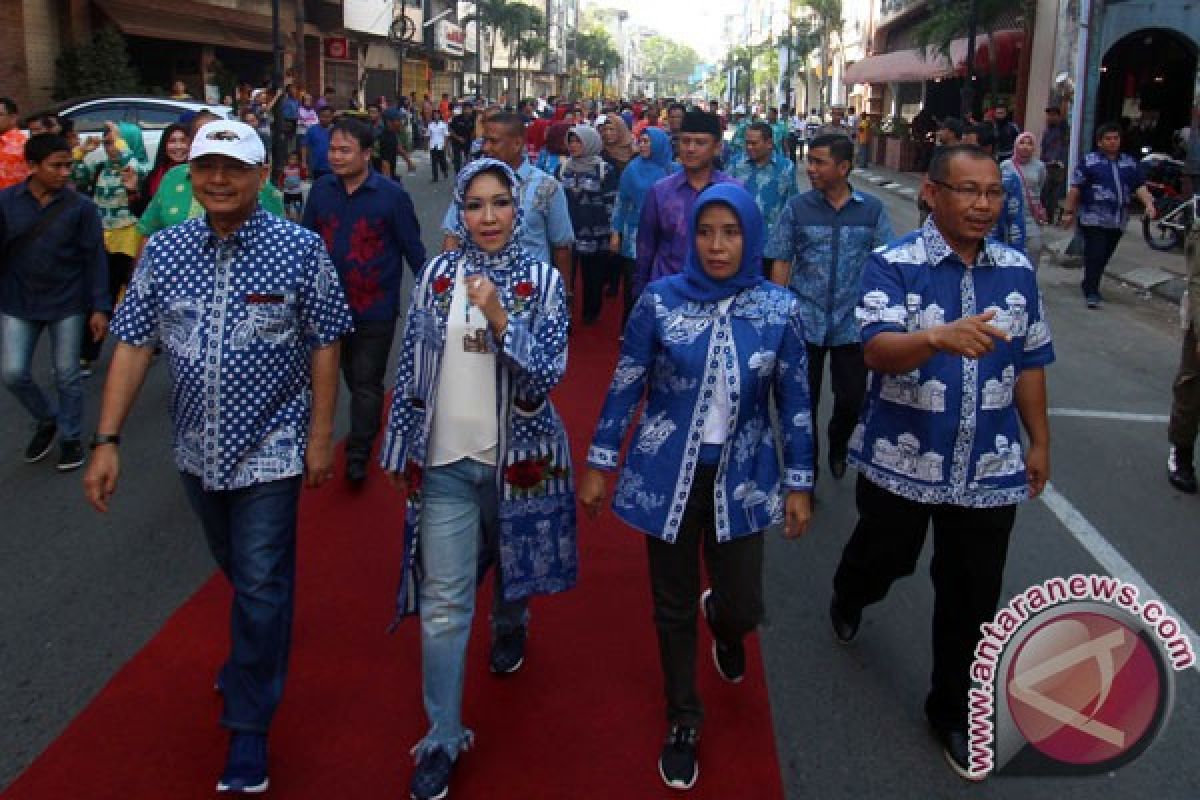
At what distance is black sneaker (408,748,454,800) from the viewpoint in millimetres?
3141

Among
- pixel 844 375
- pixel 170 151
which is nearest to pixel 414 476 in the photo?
pixel 844 375

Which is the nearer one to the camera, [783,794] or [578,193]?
[783,794]

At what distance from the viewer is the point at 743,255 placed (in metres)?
3.19

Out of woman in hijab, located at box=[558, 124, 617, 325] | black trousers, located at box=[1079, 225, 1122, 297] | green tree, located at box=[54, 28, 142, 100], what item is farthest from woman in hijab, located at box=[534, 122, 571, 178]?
green tree, located at box=[54, 28, 142, 100]

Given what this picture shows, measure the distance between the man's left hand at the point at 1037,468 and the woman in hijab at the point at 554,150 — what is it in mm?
7258

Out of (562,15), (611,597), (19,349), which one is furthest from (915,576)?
(562,15)

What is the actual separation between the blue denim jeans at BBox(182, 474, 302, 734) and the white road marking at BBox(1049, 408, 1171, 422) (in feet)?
19.5

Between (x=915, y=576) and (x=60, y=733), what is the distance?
3420 millimetres

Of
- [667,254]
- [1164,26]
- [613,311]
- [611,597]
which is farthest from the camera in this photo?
[1164,26]

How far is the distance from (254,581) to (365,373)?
2754mm

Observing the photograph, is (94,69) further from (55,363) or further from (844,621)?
(844,621)

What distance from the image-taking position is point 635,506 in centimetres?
327

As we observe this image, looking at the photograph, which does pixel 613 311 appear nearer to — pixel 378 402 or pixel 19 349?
pixel 378 402

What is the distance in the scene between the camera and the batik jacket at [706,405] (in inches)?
126
